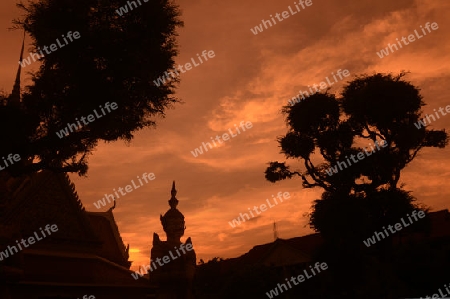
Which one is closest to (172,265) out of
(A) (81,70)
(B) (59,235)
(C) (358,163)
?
(A) (81,70)

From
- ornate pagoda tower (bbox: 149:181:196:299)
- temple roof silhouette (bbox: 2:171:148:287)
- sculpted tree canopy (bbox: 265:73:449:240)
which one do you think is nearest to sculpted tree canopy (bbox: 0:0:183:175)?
ornate pagoda tower (bbox: 149:181:196:299)

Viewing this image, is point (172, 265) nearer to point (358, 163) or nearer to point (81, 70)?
point (81, 70)

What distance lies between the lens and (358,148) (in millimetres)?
24703

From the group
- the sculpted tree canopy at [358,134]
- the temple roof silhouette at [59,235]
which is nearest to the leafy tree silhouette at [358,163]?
the sculpted tree canopy at [358,134]

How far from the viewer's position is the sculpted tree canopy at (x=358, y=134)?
2295 centimetres

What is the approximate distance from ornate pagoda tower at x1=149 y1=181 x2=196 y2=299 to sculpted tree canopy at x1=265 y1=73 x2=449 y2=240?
1199cm

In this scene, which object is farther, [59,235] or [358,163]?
[358,163]

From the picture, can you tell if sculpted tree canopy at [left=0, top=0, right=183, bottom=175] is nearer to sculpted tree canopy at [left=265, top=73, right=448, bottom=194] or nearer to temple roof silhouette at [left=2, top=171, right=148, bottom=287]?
temple roof silhouette at [left=2, top=171, right=148, bottom=287]

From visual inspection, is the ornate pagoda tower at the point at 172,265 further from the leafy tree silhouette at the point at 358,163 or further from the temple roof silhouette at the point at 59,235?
the leafy tree silhouette at the point at 358,163

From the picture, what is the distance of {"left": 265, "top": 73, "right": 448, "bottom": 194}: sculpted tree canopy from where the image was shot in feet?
75.3

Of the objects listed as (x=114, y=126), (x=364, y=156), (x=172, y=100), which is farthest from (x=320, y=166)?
(x=114, y=126)

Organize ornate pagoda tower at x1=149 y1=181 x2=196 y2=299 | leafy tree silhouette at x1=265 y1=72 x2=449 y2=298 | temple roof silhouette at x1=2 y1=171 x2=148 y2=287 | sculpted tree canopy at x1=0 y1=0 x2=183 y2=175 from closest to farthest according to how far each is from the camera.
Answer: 1. ornate pagoda tower at x1=149 y1=181 x2=196 y2=299
2. sculpted tree canopy at x1=0 y1=0 x2=183 y2=175
3. temple roof silhouette at x1=2 y1=171 x2=148 y2=287
4. leafy tree silhouette at x1=265 y1=72 x2=449 y2=298

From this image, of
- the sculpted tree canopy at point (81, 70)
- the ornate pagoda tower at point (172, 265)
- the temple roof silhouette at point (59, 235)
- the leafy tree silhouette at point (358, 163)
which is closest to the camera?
the ornate pagoda tower at point (172, 265)

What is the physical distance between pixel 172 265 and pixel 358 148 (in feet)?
53.8
